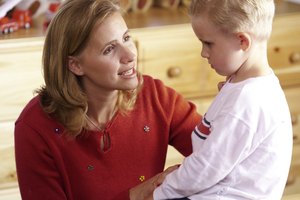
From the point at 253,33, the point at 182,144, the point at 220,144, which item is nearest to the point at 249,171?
the point at 220,144

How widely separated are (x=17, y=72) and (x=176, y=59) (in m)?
0.59

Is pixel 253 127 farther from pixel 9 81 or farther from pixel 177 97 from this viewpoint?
pixel 9 81

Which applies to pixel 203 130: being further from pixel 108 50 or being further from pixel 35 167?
pixel 35 167

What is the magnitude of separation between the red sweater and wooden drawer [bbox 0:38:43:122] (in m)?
0.68

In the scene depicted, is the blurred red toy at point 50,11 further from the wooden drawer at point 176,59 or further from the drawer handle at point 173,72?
the drawer handle at point 173,72

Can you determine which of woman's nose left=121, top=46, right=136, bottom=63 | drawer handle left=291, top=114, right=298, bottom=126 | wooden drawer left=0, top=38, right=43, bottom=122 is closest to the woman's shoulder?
woman's nose left=121, top=46, right=136, bottom=63

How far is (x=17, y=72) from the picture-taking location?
100 inches

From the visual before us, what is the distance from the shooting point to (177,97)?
1943 mm

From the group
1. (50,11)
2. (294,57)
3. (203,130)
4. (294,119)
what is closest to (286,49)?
(294,57)

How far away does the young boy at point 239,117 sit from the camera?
1.48m

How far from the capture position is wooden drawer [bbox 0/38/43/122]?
251cm

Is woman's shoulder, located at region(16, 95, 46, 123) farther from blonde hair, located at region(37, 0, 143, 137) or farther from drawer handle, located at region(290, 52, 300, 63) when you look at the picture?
drawer handle, located at region(290, 52, 300, 63)

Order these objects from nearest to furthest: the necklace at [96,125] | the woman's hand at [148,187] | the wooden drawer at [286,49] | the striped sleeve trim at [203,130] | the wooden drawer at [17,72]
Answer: the striped sleeve trim at [203,130]
the woman's hand at [148,187]
the necklace at [96,125]
the wooden drawer at [17,72]
the wooden drawer at [286,49]

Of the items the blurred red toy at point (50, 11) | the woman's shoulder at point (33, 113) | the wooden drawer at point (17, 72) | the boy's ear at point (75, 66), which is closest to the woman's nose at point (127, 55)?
the boy's ear at point (75, 66)
